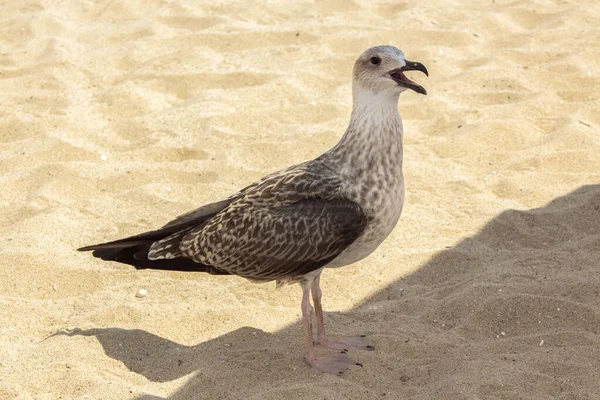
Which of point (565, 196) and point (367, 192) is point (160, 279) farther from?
point (565, 196)

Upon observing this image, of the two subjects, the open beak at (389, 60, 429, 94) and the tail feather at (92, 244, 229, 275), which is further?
the tail feather at (92, 244, 229, 275)

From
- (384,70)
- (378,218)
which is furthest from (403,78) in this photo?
(378,218)

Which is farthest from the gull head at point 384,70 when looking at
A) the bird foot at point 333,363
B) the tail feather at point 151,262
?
the bird foot at point 333,363

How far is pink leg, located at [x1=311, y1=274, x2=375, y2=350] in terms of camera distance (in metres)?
5.15

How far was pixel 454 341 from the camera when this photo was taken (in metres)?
5.15

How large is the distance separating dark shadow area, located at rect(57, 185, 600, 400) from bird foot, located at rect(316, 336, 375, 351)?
2.3 inches

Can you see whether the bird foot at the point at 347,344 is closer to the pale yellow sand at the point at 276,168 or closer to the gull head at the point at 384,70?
the pale yellow sand at the point at 276,168

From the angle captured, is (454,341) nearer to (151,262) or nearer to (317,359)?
(317,359)

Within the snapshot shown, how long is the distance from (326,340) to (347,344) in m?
0.13

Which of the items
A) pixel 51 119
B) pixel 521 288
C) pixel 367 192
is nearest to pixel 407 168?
pixel 521 288

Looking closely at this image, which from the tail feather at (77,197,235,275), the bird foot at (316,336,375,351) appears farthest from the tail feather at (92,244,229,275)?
the bird foot at (316,336,375,351)

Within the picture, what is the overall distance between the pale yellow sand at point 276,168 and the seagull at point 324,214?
1.64 ft

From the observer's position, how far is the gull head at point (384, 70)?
16.0ft

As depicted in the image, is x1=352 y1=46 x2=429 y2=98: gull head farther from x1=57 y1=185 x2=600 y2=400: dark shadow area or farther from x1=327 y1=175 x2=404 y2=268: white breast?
x1=57 y1=185 x2=600 y2=400: dark shadow area
